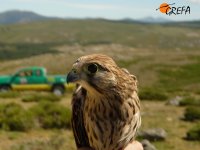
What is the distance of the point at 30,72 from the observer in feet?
107

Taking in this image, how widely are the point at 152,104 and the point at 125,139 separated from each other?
21672mm

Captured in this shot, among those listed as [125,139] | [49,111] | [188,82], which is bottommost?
[188,82]

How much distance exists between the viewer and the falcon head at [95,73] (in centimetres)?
389

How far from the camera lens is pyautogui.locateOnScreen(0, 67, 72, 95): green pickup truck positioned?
1259 inches

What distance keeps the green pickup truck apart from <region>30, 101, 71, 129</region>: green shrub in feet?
41.1

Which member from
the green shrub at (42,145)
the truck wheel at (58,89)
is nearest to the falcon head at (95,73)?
the green shrub at (42,145)

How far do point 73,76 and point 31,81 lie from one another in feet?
95.0

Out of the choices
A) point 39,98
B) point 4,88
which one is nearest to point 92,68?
point 39,98

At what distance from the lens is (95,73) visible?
4035mm

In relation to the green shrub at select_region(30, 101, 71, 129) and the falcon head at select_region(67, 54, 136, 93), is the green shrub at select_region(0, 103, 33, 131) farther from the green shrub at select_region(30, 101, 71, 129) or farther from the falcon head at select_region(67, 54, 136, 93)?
the falcon head at select_region(67, 54, 136, 93)

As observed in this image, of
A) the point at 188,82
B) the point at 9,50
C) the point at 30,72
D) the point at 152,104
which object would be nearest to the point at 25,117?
the point at 152,104

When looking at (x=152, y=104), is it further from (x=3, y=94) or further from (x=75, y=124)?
(x=75, y=124)

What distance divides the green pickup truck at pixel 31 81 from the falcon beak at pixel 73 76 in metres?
27.9

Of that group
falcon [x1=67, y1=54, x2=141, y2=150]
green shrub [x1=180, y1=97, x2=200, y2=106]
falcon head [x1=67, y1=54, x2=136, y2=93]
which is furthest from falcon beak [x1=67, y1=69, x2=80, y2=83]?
green shrub [x1=180, y1=97, x2=200, y2=106]
